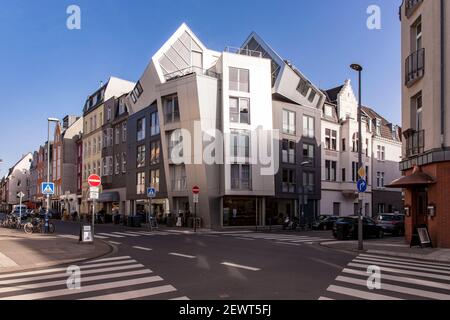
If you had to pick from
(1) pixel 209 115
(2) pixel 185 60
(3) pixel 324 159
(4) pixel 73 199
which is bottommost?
(4) pixel 73 199

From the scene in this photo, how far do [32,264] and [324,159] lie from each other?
126 ft

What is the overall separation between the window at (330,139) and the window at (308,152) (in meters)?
3.45

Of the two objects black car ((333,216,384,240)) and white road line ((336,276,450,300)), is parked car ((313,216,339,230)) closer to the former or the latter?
black car ((333,216,384,240))

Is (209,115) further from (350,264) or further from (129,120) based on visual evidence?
(350,264)

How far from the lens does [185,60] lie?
142 ft

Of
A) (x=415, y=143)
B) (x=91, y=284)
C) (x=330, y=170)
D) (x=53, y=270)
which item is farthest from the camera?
(x=330, y=170)

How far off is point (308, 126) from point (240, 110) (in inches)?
405

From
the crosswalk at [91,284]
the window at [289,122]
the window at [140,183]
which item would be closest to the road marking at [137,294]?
the crosswalk at [91,284]

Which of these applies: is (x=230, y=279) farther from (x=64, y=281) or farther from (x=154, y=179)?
(x=154, y=179)

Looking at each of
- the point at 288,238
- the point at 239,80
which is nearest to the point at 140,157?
the point at 239,80

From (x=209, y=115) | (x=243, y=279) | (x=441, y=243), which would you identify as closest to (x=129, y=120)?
(x=209, y=115)

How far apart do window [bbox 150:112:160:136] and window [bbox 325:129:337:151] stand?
18.2m

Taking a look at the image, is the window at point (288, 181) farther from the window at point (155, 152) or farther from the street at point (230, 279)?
the street at point (230, 279)

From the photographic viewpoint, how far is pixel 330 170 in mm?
48719
